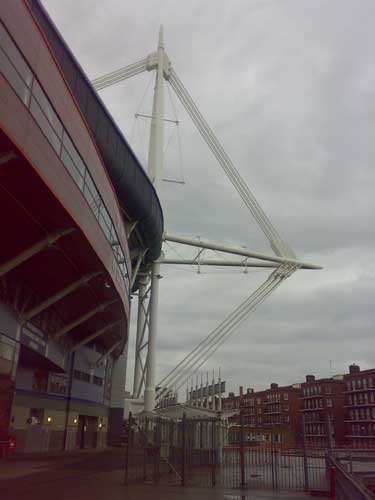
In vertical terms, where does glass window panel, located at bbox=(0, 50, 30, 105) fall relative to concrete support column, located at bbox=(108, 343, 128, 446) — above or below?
above

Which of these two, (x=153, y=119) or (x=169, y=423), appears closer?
(x=169, y=423)

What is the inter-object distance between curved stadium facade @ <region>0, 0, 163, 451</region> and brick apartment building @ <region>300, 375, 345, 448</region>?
221 ft

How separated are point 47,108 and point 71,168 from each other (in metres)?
2.49

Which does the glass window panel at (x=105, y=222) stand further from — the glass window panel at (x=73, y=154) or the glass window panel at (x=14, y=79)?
the glass window panel at (x=14, y=79)

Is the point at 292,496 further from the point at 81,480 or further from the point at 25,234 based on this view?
the point at 25,234

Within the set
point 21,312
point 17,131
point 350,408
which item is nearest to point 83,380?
point 21,312

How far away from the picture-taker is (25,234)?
16469mm

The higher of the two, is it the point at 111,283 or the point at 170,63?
the point at 170,63

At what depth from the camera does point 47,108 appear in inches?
565

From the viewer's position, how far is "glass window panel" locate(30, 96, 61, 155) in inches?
523

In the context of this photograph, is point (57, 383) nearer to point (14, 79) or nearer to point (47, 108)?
point (47, 108)

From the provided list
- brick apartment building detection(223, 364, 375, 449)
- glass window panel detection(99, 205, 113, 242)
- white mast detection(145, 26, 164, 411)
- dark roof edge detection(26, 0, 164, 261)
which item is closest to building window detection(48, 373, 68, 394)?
white mast detection(145, 26, 164, 411)

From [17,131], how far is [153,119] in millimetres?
32828

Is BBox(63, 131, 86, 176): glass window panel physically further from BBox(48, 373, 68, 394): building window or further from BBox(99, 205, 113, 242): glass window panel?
BBox(48, 373, 68, 394): building window
